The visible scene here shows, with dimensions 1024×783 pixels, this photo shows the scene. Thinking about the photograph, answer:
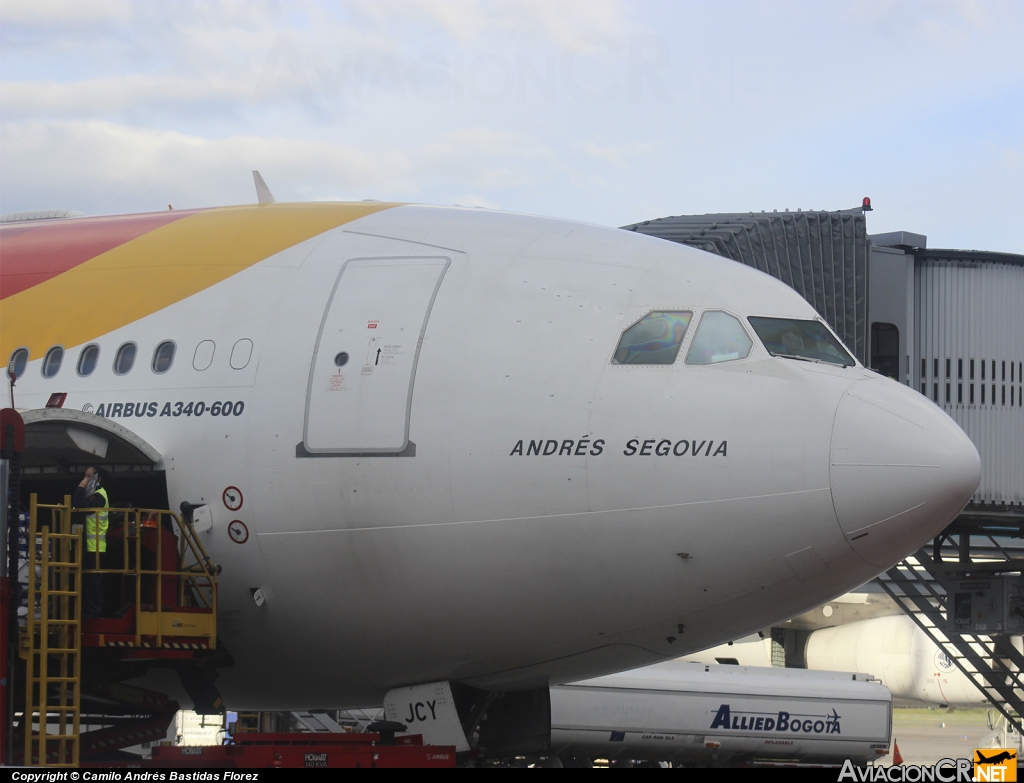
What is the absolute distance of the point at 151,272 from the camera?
12.2m

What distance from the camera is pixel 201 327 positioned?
11594 mm

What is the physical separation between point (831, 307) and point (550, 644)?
10.3 m

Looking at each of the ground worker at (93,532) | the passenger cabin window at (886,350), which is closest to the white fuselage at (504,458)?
the ground worker at (93,532)

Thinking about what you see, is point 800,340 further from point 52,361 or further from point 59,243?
point 59,243

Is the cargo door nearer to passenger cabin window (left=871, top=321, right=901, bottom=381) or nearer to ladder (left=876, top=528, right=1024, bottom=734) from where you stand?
passenger cabin window (left=871, top=321, right=901, bottom=381)

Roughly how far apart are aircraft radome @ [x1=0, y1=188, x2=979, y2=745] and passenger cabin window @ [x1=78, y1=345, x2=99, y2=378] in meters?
0.02

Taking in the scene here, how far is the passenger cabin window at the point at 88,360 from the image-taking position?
38.9ft

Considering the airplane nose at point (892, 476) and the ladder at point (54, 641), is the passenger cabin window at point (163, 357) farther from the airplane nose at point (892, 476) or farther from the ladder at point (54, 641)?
the airplane nose at point (892, 476)

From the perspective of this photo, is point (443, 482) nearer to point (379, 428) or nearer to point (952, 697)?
point (379, 428)

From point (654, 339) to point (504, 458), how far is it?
59.6 inches

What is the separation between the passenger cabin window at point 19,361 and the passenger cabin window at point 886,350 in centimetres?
1306

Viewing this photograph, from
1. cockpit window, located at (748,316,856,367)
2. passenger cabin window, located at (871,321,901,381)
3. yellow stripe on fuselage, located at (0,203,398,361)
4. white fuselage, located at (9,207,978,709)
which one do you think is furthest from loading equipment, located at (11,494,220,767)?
passenger cabin window, located at (871,321,901,381)

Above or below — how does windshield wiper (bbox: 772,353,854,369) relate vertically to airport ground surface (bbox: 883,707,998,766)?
above

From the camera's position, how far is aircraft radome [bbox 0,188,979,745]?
9773 millimetres
